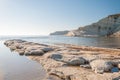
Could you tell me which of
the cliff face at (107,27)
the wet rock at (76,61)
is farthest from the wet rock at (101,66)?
the cliff face at (107,27)

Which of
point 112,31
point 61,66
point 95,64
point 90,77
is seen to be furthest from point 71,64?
point 112,31

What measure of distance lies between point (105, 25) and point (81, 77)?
166659 mm

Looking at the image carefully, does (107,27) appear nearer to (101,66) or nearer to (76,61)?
(76,61)

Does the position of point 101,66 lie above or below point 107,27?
below

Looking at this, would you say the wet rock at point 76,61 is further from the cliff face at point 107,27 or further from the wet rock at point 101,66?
the cliff face at point 107,27

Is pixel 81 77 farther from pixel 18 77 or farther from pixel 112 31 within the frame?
pixel 112 31

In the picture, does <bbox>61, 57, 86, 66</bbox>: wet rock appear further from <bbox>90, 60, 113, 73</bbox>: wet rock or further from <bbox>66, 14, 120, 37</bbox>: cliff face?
<bbox>66, 14, 120, 37</bbox>: cliff face

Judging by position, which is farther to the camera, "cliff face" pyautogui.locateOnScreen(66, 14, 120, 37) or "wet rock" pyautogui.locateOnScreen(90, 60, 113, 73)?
"cliff face" pyautogui.locateOnScreen(66, 14, 120, 37)

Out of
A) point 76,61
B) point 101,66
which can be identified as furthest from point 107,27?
point 101,66

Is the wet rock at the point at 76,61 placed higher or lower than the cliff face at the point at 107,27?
lower

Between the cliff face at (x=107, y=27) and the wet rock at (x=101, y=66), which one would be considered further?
the cliff face at (x=107, y=27)

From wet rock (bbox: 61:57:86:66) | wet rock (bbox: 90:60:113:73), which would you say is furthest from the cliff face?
wet rock (bbox: 90:60:113:73)

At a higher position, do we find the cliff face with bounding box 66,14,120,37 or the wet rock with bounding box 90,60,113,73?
the cliff face with bounding box 66,14,120,37

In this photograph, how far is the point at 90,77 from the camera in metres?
15.4
